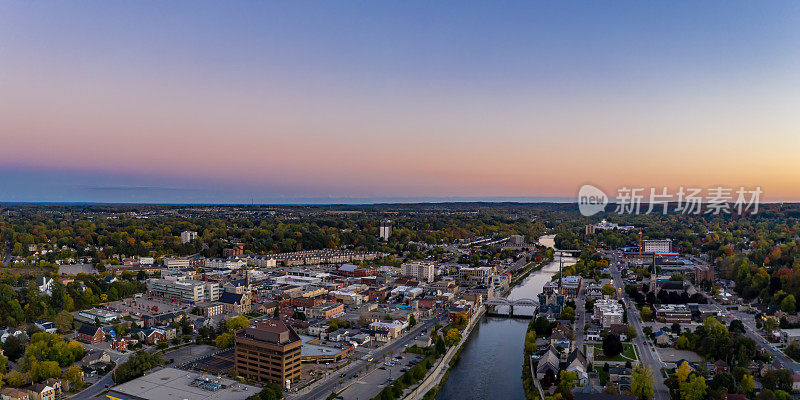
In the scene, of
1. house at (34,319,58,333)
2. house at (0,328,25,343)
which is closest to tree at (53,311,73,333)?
house at (34,319,58,333)

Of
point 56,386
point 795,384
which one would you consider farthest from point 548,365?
point 56,386

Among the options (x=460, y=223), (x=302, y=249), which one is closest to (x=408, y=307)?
(x=302, y=249)

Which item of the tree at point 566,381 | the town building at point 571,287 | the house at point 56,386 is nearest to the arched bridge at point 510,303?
the town building at point 571,287

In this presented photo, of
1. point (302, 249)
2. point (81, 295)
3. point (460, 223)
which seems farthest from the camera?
point (460, 223)

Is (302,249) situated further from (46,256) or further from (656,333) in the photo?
(656,333)

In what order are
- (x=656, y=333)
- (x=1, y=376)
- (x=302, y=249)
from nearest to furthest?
(x=1, y=376) < (x=656, y=333) < (x=302, y=249)

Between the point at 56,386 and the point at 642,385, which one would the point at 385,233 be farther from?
the point at 642,385

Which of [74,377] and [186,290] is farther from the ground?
[186,290]
